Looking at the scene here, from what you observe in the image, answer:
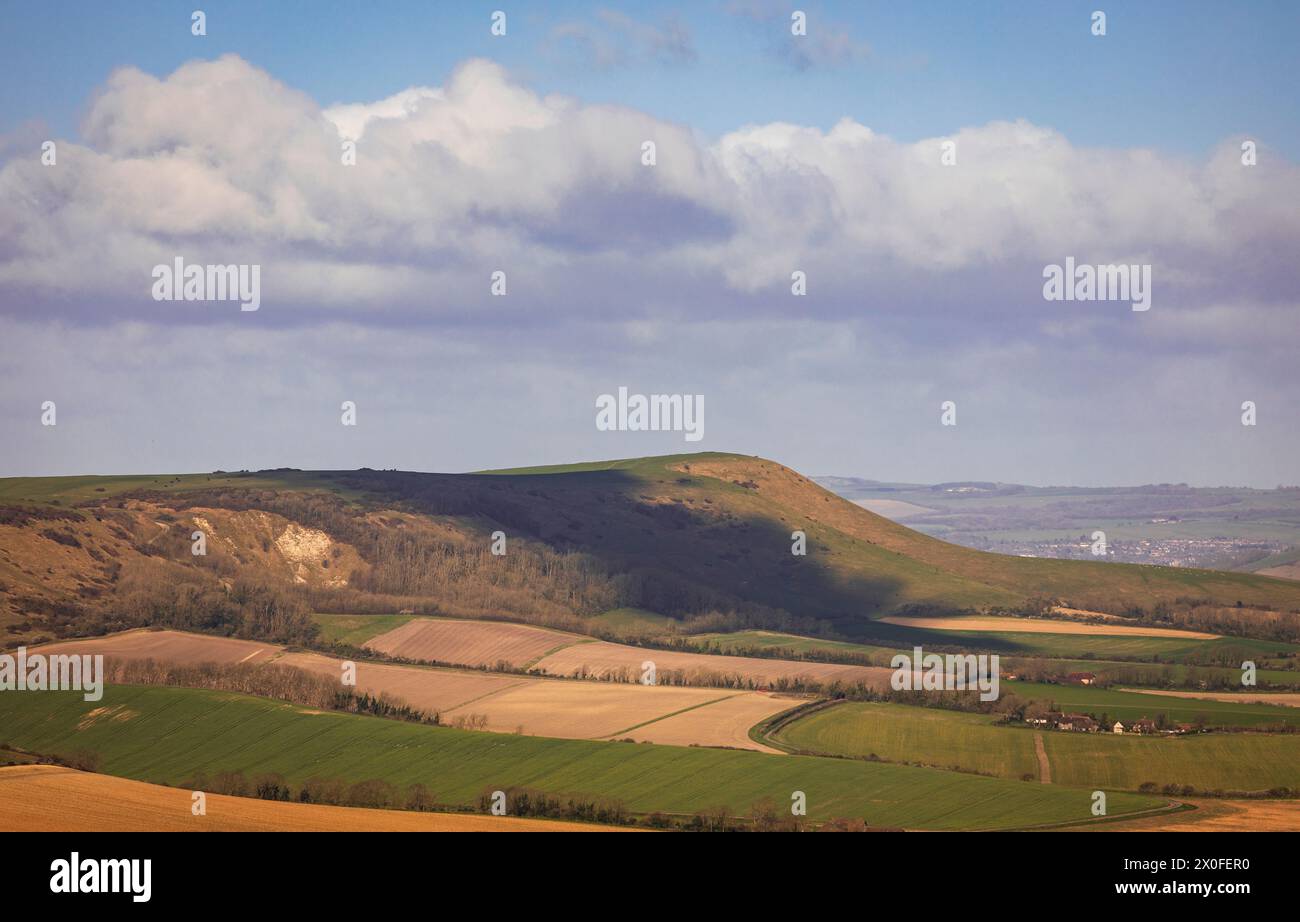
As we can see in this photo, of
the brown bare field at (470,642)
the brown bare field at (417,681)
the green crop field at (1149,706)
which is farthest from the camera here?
the brown bare field at (470,642)

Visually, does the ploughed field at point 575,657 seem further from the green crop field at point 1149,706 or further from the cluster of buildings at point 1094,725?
the cluster of buildings at point 1094,725

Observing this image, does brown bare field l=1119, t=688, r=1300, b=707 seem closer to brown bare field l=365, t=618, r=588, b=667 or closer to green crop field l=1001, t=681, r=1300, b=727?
green crop field l=1001, t=681, r=1300, b=727

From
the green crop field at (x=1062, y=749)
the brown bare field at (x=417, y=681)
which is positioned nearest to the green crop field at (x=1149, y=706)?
the green crop field at (x=1062, y=749)

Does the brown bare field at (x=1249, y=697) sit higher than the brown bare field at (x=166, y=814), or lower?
lower

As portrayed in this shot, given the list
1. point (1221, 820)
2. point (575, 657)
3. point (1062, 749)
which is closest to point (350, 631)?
point (575, 657)
